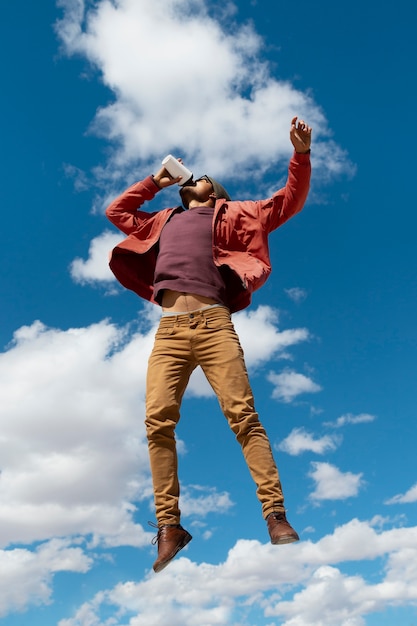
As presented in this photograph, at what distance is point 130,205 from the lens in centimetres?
632

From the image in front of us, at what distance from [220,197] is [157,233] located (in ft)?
2.70

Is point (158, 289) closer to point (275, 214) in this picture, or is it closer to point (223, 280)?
point (223, 280)

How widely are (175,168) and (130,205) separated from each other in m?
0.59

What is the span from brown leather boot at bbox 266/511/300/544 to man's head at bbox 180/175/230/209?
3.14 m

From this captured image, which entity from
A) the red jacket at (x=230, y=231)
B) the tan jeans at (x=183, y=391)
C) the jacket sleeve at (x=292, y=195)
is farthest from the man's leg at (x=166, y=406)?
the jacket sleeve at (x=292, y=195)

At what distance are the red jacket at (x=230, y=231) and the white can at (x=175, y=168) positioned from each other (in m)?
0.22

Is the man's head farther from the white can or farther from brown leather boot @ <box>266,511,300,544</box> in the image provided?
brown leather boot @ <box>266,511,300,544</box>

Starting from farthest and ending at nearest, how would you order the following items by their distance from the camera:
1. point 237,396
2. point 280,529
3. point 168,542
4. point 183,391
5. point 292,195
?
point 292,195
point 183,391
point 237,396
point 168,542
point 280,529

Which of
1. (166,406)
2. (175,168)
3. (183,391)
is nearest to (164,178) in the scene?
(175,168)

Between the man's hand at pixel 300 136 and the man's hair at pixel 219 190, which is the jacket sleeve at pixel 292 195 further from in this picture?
the man's hair at pixel 219 190

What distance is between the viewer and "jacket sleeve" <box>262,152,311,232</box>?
564 cm

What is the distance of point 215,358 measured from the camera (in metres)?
5.27

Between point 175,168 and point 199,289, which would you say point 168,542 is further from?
point 175,168

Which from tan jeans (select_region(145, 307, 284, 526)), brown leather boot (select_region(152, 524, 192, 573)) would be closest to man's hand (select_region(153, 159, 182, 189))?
tan jeans (select_region(145, 307, 284, 526))
